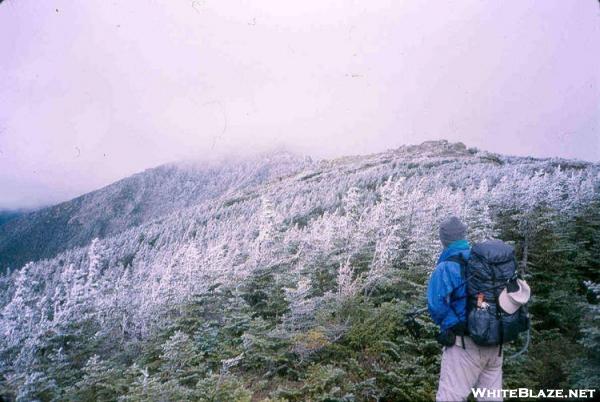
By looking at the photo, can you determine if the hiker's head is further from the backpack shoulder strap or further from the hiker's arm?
the hiker's arm

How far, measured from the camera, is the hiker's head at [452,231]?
3.98m

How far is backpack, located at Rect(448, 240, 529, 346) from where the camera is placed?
3510 millimetres

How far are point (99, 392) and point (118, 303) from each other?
558cm

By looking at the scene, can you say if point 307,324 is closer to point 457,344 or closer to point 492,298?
point 457,344

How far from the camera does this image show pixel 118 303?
11695 millimetres

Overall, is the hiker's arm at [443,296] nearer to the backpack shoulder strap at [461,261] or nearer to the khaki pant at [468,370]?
the backpack shoulder strap at [461,261]

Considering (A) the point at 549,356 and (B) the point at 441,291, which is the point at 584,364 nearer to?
(A) the point at 549,356

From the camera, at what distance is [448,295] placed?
3.71 metres

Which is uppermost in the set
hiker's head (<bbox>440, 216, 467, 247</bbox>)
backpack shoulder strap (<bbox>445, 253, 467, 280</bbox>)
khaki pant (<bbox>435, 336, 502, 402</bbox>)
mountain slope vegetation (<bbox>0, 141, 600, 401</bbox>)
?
hiker's head (<bbox>440, 216, 467, 247</bbox>)

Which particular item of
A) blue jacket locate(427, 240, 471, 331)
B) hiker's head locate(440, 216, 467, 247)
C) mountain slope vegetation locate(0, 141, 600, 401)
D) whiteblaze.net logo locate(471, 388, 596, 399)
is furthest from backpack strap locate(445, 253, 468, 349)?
mountain slope vegetation locate(0, 141, 600, 401)

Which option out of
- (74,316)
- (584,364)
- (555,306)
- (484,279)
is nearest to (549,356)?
(584,364)

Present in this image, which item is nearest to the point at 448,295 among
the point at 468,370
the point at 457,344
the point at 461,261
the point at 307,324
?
the point at 461,261

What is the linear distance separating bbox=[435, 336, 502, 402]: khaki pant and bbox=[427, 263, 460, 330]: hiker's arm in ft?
0.75

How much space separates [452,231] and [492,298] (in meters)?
0.78
